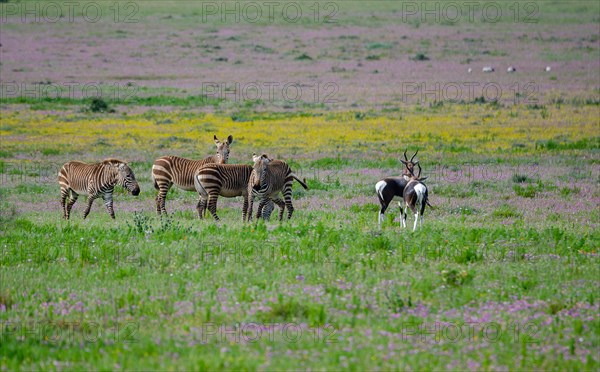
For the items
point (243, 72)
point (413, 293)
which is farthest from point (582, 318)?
point (243, 72)

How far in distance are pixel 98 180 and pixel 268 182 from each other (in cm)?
379

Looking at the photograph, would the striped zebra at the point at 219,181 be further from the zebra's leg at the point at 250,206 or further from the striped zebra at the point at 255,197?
the striped zebra at the point at 255,197

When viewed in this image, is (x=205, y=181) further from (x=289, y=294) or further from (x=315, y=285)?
(x=289, y=294)

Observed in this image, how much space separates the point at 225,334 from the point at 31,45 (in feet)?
231

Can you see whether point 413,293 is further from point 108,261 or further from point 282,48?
point 282,48

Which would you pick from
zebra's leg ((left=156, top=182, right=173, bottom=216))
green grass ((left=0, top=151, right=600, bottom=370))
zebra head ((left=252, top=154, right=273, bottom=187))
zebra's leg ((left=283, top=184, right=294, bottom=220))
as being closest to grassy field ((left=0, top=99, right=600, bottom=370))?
green grass ((left=0, top=151, right=600, bottom=370))

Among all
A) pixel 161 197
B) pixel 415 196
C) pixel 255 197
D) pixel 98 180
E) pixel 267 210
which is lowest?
pixel 267 210

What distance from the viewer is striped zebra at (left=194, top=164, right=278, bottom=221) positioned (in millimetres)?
17312

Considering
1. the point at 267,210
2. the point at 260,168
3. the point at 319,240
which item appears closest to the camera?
the point at 319,240

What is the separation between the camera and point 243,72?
59.2 m

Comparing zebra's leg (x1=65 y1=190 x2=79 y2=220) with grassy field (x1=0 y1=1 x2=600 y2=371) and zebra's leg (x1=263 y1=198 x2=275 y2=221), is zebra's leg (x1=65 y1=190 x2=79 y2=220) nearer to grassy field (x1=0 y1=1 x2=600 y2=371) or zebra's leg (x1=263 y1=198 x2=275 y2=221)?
grassy field (x1=0 y1=1 x2=600 y2=371)

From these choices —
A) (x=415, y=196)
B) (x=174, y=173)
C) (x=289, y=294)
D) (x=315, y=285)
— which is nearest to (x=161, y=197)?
(x=174, y=173)

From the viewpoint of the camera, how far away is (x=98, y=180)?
58.9ft

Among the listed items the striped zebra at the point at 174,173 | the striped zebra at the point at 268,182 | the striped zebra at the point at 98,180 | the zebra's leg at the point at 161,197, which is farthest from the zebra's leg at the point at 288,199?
the striped zebra at the point at 98,180
